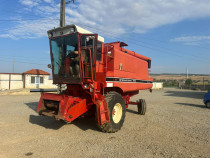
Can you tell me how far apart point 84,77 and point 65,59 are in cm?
91

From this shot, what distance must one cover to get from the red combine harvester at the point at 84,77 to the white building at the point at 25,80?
19.4m

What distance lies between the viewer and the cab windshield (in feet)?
16.5

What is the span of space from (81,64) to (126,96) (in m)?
3.13

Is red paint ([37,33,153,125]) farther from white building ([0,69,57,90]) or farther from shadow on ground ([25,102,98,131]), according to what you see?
white building ([0,69,57,90])

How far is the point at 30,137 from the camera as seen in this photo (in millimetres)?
4539

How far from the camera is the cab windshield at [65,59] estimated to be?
5020 millimetres

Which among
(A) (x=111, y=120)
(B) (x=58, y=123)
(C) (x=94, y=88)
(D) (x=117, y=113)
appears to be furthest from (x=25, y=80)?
(A) (x=111, y=120)

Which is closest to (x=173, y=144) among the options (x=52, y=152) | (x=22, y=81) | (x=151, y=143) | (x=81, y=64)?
(x=151, y=143)

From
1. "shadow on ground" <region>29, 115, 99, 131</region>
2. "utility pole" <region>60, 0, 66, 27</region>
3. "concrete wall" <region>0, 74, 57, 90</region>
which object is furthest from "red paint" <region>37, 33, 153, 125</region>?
"concrete wall" <region>0, 74, 57, 90</region>

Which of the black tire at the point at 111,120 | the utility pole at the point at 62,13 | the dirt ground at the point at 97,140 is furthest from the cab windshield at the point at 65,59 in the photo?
the utility pole at the point at 62,13

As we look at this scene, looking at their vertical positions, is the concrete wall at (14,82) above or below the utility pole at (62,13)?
below

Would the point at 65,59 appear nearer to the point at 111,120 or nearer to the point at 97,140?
the point at 111,120

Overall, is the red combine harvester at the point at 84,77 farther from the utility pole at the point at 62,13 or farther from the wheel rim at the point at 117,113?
the utility pole at the point at 62,13

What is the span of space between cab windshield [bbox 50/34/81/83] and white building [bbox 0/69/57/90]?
19.3m
